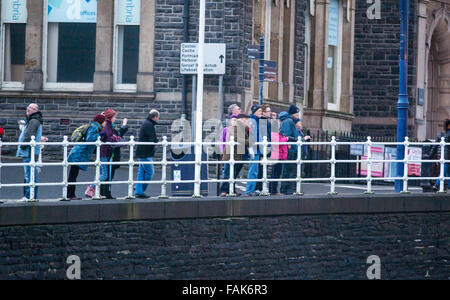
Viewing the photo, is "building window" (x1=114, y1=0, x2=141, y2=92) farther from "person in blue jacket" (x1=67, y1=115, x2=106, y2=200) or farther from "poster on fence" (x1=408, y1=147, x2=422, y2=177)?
"person in blue jacket" (x1=67, y1=115, x2=106, y2=200)

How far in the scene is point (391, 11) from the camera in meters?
36.1

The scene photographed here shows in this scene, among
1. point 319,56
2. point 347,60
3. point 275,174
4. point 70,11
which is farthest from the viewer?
point 347,60

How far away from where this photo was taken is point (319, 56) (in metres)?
32.2

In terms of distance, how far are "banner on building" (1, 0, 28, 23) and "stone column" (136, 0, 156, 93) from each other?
284 cm

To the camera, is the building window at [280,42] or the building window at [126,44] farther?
the building window at [280,42]

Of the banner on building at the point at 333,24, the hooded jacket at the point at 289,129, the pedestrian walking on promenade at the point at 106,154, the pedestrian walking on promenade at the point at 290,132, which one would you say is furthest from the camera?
→ the banner on building at the point at 333,24

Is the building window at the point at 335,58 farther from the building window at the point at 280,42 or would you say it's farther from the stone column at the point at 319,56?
the building window at the point at 280,42

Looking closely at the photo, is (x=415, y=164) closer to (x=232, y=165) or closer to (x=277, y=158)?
(x=277, y=158)

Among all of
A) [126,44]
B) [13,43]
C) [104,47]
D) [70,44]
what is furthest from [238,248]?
[13,43]

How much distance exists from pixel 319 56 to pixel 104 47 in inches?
314

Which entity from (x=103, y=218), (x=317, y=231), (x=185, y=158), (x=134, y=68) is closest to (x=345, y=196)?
(x=317, y=231)

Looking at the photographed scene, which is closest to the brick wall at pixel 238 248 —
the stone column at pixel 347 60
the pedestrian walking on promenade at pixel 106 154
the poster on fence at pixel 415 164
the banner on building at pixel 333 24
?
the pedestrian walking on promenade at pixel 106 154

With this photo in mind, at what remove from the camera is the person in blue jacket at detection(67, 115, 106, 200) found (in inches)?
660

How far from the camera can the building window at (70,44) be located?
86.9 ft
